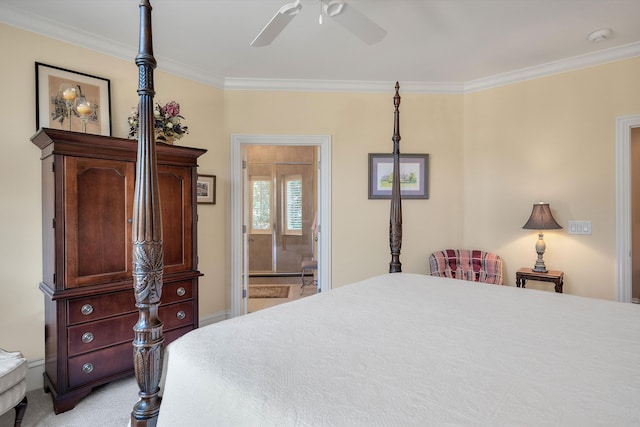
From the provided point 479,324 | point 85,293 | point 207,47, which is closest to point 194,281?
point 85,293

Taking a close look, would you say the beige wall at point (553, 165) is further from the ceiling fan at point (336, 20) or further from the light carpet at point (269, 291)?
the light carpet at point (269, 291)

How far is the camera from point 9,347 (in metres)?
2.33

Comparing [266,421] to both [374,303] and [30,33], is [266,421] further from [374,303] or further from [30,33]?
[30,33]

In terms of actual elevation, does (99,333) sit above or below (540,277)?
below

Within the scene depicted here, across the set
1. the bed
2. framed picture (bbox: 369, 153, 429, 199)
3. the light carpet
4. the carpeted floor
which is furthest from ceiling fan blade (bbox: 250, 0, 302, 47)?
the light carpet

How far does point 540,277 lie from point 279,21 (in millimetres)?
2942

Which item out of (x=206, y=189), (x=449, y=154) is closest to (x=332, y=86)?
(x=449, y=154)

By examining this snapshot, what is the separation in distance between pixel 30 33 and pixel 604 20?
3.97 m

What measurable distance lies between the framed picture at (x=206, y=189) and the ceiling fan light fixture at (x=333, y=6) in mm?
2099

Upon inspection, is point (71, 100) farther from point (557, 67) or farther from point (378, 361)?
point (557, 67)

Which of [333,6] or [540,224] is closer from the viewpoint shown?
[333,6]

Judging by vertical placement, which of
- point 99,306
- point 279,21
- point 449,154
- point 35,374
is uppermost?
point 279,21

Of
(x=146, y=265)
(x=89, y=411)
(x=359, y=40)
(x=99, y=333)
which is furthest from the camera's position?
(x=359, y=40)

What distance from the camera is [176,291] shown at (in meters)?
2.68
